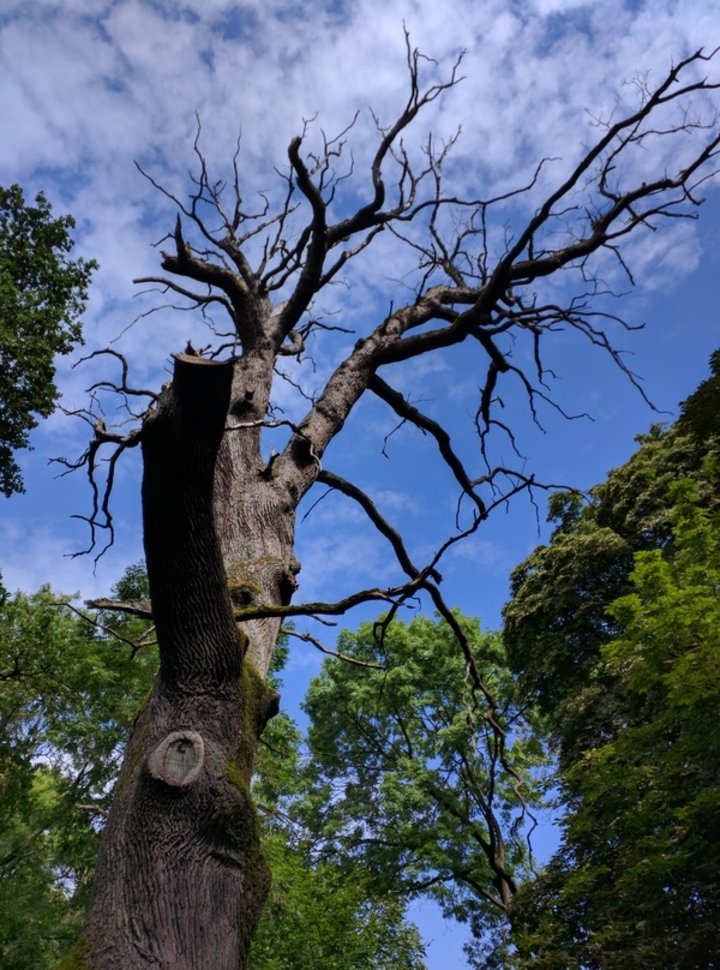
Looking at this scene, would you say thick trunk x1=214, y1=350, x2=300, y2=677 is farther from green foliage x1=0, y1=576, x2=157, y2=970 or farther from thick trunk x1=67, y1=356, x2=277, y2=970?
green foliage x1=0, y1=576, x2=157, y2=970

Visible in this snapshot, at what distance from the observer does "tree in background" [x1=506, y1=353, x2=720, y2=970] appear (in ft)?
22.4

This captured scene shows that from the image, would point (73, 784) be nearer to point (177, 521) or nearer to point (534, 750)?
point (534, 750)

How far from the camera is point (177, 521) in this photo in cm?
225

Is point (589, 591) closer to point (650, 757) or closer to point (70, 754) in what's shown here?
point (650, 757)

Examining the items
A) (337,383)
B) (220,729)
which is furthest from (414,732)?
(220,729)

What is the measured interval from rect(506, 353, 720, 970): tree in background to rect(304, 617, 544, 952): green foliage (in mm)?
3309

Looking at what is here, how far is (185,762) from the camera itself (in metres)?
2.38

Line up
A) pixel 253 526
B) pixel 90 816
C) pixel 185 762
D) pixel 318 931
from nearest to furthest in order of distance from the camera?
pixel 185 762 < pixel 253 526 < pixel 318 931 < pixel 90 816

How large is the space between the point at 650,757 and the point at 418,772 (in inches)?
389

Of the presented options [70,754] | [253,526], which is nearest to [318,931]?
[70,754]

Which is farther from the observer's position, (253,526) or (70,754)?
Result: (70,754)

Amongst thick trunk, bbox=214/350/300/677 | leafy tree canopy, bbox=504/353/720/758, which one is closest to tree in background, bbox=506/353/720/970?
leafy tree canopy, bbox=504/353/720/758

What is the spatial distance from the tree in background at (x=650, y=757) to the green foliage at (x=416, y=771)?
331cm

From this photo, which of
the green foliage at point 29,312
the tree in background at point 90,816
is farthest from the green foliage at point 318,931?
the green foliage at point 29,312
